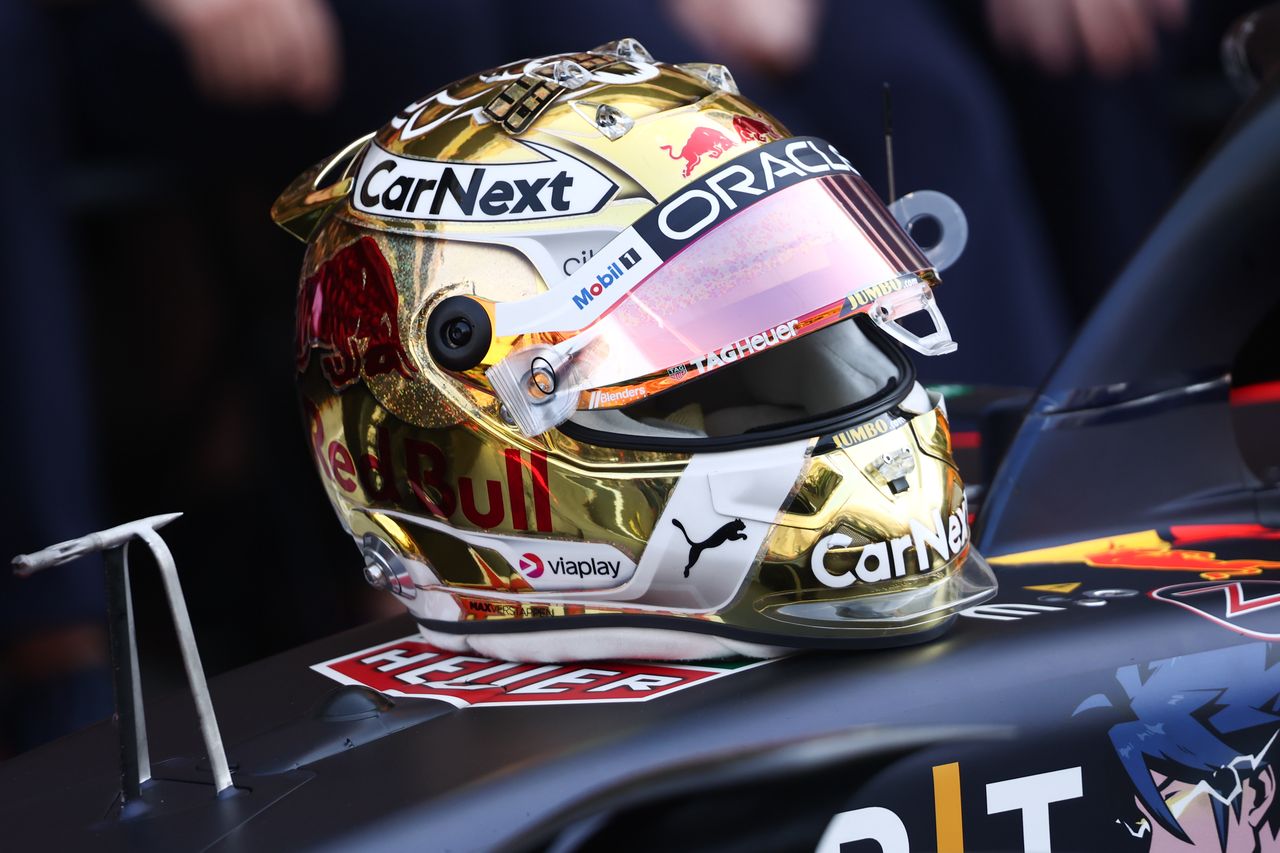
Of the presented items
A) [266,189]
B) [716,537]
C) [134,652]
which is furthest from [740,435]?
[266,189]

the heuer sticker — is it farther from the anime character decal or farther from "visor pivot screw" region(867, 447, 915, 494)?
the anime character decal

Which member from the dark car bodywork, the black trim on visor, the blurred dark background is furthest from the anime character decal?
the blurred dark background

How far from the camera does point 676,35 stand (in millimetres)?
2195

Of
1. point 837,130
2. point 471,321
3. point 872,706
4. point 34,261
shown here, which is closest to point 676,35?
point 837,130

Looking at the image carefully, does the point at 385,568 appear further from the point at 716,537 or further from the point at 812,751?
the point at 812,751

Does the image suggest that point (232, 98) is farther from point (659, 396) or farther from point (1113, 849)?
point (1113, 849)

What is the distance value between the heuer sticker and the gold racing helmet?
0.02 meters

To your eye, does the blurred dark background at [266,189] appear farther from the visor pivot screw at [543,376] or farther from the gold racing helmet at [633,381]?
the visor pivot screw at [543,376]

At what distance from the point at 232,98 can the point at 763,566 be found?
1.20 metres

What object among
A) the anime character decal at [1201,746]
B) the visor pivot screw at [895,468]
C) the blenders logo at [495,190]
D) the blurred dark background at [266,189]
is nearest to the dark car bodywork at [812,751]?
the anime character decal at [1201,746]

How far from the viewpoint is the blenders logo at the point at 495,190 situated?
1.07m

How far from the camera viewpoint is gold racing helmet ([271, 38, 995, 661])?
104 centimetres

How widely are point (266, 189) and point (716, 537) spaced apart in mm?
1252

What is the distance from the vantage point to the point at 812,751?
3.17 feet
